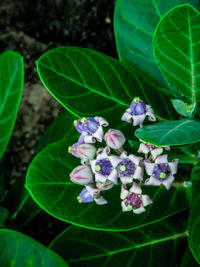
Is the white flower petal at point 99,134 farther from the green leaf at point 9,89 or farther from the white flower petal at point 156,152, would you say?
the green leaf at point 9,89

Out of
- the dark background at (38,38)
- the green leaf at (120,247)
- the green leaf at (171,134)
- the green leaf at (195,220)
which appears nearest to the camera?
the green leaf at (171,134)

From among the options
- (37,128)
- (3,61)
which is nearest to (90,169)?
(3,61)

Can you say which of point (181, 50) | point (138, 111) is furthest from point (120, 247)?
point (181, 50)

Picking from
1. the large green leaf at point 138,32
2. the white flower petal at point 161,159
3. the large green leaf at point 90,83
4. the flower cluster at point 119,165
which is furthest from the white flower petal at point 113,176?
the large green leaf at point 138,32

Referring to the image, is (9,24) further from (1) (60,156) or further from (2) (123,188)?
(2) (123,188)

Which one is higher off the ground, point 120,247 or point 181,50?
point 181,50

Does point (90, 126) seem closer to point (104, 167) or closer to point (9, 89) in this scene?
point (104, 167)

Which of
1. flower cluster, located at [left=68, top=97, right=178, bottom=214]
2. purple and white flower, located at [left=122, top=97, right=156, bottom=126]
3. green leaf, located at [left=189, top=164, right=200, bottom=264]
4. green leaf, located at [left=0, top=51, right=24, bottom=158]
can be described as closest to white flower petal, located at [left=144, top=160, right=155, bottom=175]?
Answer: flower cluster, located at [left=68, top=97, right=178, bottom=214]
